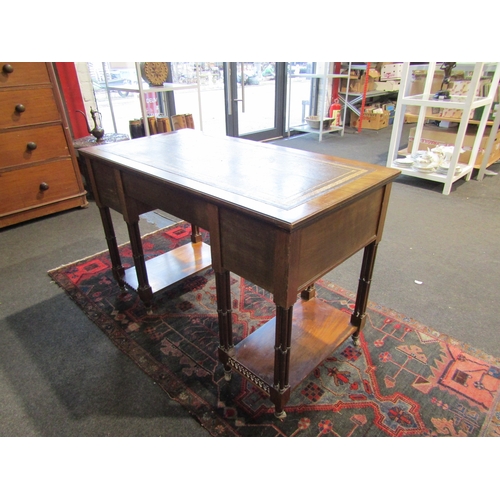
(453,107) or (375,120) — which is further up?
(453,107)

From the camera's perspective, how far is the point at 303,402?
4.52 feet

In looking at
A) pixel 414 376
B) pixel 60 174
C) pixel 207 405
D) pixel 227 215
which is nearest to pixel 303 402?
pixel 207 405

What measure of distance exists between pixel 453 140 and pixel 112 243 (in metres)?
3.32

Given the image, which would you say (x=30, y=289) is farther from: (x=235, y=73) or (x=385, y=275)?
(x=235, y=73)

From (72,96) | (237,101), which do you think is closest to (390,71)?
(237,101)

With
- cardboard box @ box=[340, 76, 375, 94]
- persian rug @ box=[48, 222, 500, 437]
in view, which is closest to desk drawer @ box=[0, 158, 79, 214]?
persian rug @ box=[48, 222, 500, 437]

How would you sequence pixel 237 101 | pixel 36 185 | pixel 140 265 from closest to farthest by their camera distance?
pixel 140 265 < pixel 36 185 < pixel 237 101

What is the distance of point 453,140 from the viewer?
3527 mm

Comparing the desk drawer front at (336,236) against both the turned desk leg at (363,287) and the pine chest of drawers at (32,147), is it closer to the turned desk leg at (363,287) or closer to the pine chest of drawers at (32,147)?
the turned desk leg at (363,287)

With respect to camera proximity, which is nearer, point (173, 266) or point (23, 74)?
point (173, 266)

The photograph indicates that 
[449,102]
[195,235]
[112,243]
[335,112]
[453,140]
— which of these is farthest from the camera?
[335,112]

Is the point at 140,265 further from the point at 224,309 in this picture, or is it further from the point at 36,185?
the point at 36,185

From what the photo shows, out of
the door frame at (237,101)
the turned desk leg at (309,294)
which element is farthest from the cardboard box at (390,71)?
the turned desk leg at (309,294)

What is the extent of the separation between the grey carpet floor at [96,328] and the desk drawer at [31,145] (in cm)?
48
